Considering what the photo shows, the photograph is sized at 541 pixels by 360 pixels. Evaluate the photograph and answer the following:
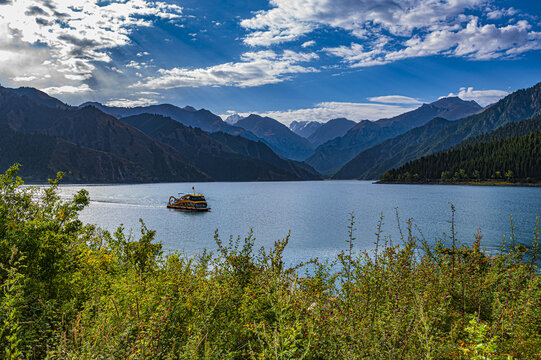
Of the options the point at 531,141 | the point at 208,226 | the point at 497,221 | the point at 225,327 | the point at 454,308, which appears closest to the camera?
the point at 225,327

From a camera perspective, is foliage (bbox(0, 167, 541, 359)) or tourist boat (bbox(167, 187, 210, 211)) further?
tourist boat (bbox(167, 187, 210, 211))

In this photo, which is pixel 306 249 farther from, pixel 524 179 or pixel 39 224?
pixel 524 179

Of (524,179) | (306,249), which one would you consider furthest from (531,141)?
(306,249)

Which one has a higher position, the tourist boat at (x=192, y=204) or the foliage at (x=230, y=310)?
the foliage at (x=230, y=310)

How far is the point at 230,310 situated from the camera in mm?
8984

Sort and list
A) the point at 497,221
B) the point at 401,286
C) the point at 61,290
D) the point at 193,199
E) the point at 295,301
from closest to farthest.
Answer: the point at 295,301, the point at 61,290, the point at 401,286, the point at 497,221, the point at 193,199

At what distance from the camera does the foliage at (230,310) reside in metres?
5.71

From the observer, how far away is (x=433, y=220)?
6500cm

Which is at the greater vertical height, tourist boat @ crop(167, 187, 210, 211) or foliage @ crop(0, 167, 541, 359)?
foliage @ crop(0, 167, 541, 359)

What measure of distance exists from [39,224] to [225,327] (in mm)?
5795

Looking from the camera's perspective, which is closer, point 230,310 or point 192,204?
point 230,310

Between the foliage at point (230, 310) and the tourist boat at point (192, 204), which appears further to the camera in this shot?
the tourist boat at point (192, 204)

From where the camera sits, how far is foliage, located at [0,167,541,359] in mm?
5711

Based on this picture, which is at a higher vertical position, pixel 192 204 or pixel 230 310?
pixel 230 310
